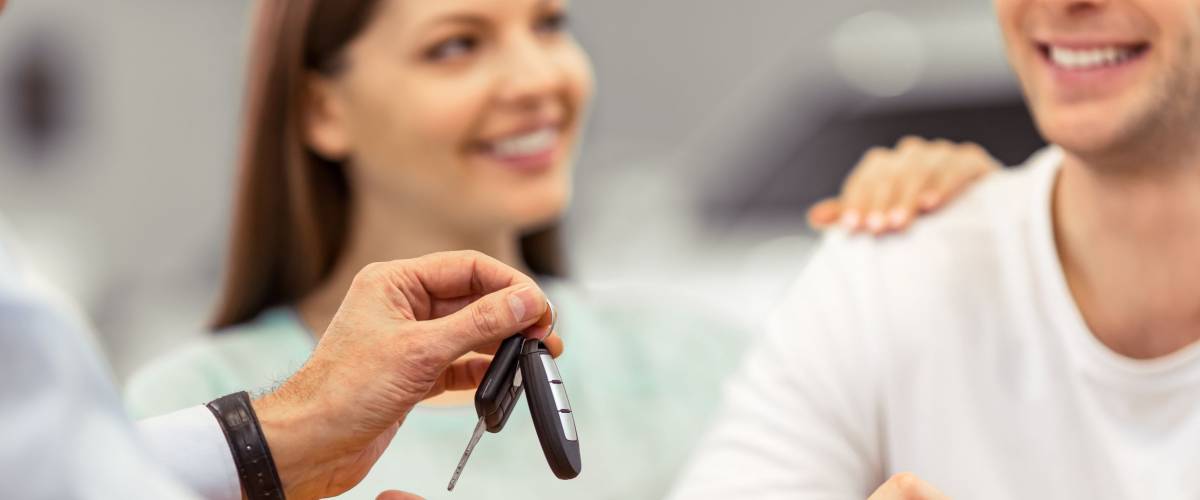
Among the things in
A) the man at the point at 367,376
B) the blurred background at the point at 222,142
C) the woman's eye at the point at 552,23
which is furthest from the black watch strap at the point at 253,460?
the blurred background at the point at 222,142

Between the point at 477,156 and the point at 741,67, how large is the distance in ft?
11.1

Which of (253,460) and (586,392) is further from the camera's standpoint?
(586,392)

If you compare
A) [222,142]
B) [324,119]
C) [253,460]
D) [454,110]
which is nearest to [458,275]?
[253,460]

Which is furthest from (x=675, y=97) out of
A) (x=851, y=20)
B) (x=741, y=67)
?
(x=851, y=20)

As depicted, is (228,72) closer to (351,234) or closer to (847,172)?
A: (847,172)

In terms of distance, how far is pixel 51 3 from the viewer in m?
4.23

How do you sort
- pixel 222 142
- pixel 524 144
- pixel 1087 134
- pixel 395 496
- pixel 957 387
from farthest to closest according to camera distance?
pixel 222 142 < pixel 524 144 < pixel 957 387 < pixel 1087 134 < pixel 395 496

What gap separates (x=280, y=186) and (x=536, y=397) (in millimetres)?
969

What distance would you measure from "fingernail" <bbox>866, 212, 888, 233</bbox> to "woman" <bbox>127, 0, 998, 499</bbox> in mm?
429

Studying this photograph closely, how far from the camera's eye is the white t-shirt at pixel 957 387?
1.26 m

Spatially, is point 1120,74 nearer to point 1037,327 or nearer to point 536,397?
point 1037,327

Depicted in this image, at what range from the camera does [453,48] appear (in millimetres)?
1728

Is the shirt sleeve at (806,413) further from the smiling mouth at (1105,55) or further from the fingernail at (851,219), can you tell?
the smiling mouth at (1105,55)

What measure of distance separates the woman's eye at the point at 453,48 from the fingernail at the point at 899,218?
0.58 meters
